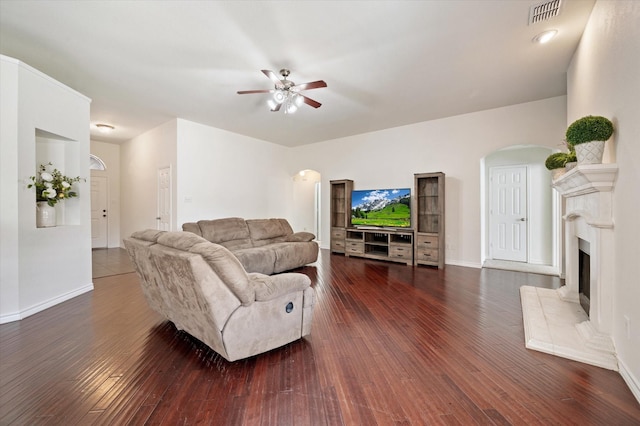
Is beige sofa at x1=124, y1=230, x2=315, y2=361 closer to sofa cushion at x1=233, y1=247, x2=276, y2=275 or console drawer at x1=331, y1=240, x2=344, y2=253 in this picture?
sofa cushion at x1=233, y1=247, x2=276, y2=275

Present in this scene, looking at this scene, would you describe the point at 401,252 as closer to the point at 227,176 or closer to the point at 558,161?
the point at 558,161

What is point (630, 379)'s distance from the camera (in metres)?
1.70

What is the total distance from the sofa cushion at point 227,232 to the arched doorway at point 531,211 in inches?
179

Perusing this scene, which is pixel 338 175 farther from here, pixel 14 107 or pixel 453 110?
pixel 14 107

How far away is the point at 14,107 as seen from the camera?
9.27 ft

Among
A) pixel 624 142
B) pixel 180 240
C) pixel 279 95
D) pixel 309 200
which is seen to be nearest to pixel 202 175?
pixel 279 95

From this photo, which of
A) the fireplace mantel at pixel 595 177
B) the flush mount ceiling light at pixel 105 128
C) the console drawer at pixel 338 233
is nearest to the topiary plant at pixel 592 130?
the fireplace mantel at pixel 595 177

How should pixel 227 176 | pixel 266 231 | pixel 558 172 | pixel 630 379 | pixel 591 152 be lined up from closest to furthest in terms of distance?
pixel 630 379, pixel 591 152, pixel 558 172, pixel 266 231, pixel 227 176

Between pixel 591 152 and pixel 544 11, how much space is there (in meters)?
1.41

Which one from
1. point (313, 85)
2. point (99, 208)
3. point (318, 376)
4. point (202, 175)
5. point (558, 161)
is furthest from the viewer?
point (99, 208)

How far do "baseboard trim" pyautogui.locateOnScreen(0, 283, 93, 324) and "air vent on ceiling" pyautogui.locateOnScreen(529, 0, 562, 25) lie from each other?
5.91m

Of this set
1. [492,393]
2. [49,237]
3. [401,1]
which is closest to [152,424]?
[492,393]

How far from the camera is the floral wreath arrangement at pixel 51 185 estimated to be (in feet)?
10.5

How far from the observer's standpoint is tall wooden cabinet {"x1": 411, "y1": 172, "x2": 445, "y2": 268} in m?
5.10
